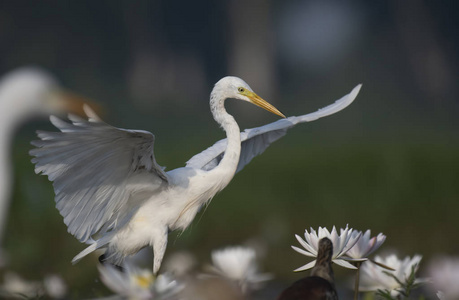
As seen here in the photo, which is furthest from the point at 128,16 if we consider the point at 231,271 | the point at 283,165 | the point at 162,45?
the point at 231,271

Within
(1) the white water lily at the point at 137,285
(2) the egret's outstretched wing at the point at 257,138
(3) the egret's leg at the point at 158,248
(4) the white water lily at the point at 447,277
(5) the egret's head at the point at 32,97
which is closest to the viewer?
(1) the white water lily at the point at 137,285

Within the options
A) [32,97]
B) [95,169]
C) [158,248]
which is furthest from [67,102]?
[158,248]

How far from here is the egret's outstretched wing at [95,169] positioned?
2.15 m

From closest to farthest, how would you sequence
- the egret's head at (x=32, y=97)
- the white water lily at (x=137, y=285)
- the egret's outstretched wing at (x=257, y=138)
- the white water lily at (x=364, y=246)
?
the white water lily at (x=137, y=285), the white water lily at (x=364, y=246), the egret's head at (x=32, y=97), the egret's outstretched wing at (x=257, y=138)

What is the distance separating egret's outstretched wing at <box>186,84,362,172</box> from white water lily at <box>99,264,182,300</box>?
195 cm

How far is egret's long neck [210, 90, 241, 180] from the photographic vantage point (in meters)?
2.85

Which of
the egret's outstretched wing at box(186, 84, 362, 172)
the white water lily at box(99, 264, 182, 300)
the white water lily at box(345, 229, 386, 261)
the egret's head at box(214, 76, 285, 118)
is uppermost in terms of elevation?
the egret's head at box(214, 76, 285, 118)

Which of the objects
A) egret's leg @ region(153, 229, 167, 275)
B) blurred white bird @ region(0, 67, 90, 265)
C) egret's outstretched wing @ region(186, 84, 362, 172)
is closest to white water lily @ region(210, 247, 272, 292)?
blurred white bird @ region(0, 67, 90, 265)

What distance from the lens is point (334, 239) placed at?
148 cm

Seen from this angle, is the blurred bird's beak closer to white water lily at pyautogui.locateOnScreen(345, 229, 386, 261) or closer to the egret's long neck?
the egret's long neck

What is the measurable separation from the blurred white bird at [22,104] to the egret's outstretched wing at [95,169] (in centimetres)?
7

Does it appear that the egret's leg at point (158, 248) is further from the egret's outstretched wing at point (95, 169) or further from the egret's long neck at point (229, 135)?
the egret's long neck at point (229, 135)

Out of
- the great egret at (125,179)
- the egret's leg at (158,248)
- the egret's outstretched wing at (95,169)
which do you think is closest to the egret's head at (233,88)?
the great egret at (125,179)

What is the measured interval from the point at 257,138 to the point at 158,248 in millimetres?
869
